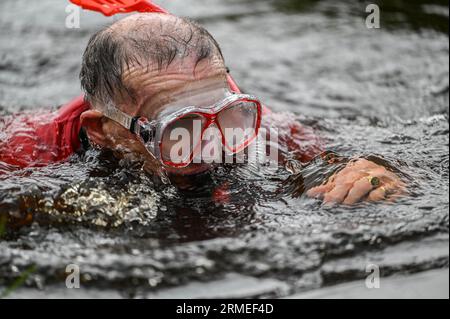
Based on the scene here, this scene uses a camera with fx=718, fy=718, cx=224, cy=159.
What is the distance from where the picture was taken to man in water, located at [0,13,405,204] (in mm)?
3279

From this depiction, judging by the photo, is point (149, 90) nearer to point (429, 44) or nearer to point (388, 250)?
point (388, 250)

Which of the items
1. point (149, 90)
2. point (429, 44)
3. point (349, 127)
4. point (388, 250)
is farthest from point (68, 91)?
point (388, 250)

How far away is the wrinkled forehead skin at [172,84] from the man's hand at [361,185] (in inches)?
27.2

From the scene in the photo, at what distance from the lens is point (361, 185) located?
315cm

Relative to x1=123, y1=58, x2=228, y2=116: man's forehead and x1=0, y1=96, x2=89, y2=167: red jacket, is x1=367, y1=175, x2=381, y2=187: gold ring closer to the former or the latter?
x1=123, y1=58, x2=228, y2=116: man's forehead

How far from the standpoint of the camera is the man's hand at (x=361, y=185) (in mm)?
3143

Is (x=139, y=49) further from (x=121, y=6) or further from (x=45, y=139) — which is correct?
(x=45, y=139)

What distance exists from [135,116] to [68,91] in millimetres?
2864

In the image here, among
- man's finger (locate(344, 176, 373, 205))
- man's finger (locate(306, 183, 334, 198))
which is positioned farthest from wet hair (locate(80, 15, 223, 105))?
man's finger (locate(344, 176, 373, 205))

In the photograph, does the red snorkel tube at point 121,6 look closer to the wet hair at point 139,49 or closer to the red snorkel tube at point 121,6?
the red snorkel tube at point 121,6

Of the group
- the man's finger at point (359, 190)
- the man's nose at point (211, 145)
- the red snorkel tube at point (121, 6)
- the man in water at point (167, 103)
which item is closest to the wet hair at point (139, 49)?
the man in water at point (167, 103)

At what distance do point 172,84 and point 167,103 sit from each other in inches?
3.7

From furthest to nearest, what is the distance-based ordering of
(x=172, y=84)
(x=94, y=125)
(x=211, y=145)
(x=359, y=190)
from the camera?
(x=94, y=125)
(x=211, y=145)
(x=172, y=84)
(x=359, y=190)

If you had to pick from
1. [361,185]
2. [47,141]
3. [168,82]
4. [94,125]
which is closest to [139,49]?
[168,82]
